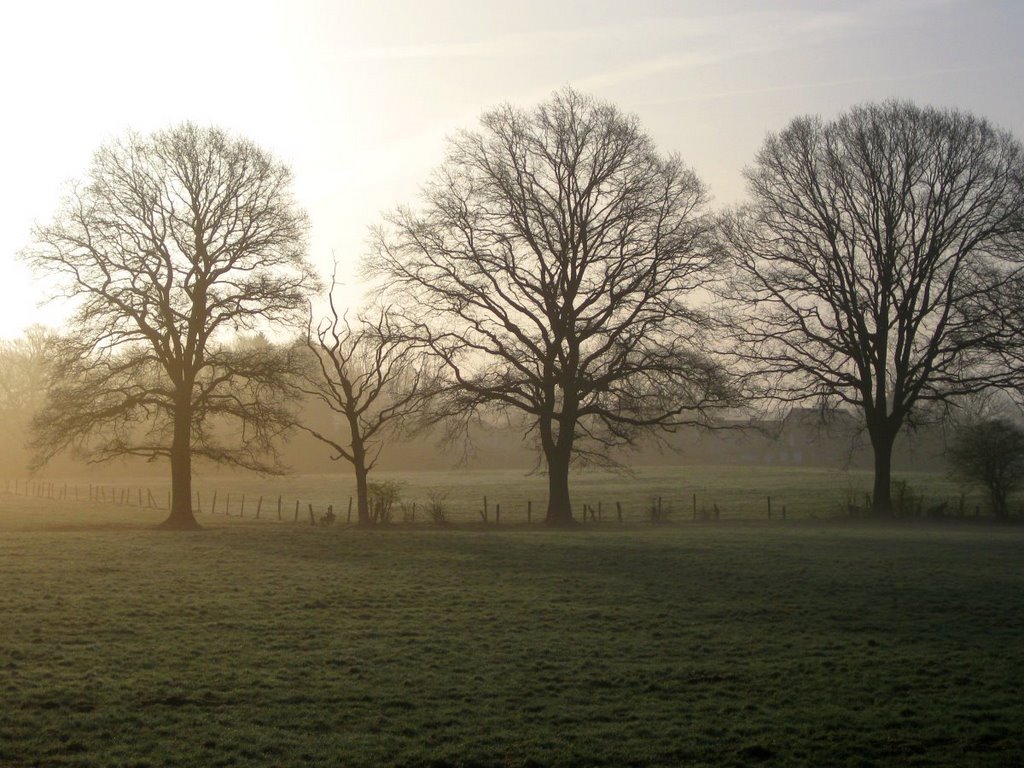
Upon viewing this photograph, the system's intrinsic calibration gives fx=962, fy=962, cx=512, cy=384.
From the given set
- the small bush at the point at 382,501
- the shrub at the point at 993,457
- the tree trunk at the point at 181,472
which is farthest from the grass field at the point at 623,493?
the tree trunk at the point at 181,472

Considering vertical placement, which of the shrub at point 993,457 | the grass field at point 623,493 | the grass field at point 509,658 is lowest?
the grass field at point 509,658

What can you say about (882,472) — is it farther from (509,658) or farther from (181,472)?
(509,658)

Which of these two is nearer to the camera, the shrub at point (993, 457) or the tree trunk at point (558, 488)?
the tree trunk at point (558, 488)

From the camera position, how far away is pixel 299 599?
1716 centimetres

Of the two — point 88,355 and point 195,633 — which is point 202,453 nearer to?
point 88,355

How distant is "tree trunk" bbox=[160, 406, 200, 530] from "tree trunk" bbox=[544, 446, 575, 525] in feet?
41.6

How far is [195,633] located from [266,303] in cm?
2107

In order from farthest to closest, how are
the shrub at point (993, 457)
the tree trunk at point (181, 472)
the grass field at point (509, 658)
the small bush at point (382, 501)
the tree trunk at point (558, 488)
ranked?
the shrub at point (993, 457) → the small bush at point (382, 501) → the tree trunk at point (558, 488) → the tree trunk at point (181, 472) → the grass field at point (509, 658)

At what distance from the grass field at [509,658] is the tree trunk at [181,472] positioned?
8.98m

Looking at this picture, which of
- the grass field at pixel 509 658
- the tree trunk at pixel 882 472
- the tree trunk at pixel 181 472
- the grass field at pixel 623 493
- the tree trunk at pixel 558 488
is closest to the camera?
the grass field at pixel 509 658

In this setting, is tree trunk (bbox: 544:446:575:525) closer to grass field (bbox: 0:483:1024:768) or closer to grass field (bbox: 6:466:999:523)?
grass field (bbox: 6:466:999:523)

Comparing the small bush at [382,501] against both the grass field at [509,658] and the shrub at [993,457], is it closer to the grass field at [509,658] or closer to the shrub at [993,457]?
the grass field at [509,658]

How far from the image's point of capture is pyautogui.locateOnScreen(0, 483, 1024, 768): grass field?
9156mm

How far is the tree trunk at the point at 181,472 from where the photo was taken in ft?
109
